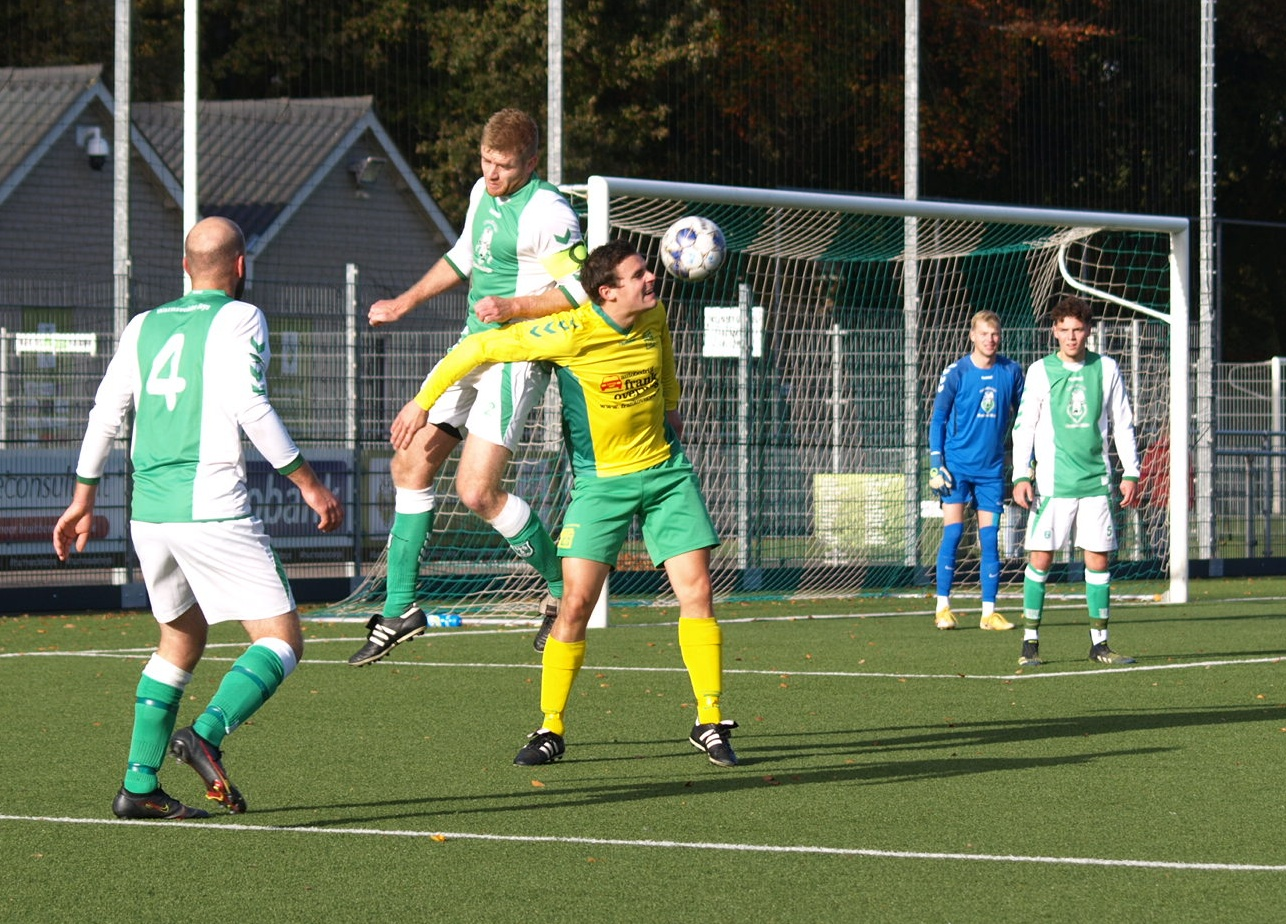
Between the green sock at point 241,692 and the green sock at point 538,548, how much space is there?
317cm

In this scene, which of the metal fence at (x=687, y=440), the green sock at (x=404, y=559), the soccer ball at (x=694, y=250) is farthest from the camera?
the metal fence at (x=687, y=440)

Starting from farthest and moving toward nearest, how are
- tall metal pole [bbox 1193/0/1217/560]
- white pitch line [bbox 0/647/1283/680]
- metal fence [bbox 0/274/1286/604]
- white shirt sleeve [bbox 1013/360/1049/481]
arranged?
1. tall metal pole [bbox 1193/0/1217/560]
2. metal fence [bbox 0/274/1286/604]
3. white shirt sleeve [bbox 1013/360/1049/481]
4. white pitch line [bbox 0/647/1283/680]

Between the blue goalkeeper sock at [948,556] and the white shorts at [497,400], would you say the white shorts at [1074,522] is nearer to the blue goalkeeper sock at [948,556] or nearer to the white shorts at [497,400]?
the blue goalkeeper sock at [948,556]

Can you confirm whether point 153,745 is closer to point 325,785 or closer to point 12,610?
point 325,785

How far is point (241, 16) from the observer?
106 feet

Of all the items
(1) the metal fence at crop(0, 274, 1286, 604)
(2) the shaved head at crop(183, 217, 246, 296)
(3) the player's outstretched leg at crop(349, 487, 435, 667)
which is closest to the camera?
(2) the shaved head at crop(183, 217, 246, 296)

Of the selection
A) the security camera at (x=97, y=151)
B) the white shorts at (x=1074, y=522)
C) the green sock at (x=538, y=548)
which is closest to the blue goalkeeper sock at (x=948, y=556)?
the white shorts at (x=1074, y=522)

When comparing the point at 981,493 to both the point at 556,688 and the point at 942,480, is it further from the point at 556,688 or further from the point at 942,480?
the point at 556,688

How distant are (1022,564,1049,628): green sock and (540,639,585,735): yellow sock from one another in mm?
4348

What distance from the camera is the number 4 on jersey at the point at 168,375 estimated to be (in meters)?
6.38

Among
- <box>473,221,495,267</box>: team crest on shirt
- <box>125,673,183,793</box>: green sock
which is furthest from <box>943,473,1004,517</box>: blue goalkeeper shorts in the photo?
<box>125,673,183,793</box>: green sock

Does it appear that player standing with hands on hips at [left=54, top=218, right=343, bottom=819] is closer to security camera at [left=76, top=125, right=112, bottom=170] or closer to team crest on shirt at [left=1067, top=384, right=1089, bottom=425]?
team crest on shirt at [left=1067, top=384, right=1089, bottom=425]

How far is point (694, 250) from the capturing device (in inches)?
397

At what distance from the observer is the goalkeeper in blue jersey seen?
14.2m
